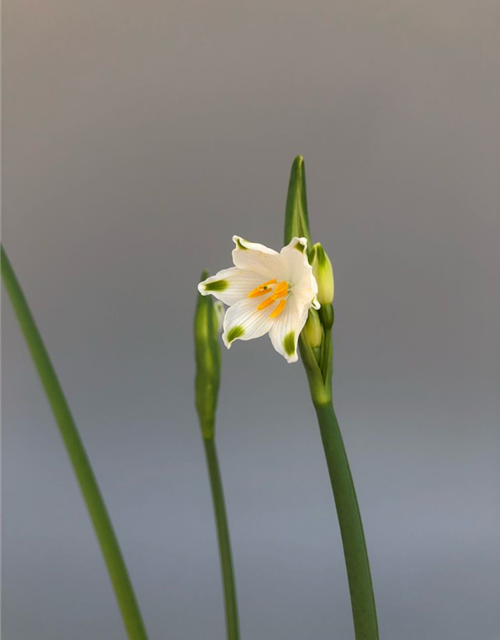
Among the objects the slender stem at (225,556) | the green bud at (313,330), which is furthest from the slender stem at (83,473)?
the green bud at (313,330)

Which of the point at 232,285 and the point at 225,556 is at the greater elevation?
the point at 232,285

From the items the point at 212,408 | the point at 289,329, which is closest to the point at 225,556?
the point at 212,408

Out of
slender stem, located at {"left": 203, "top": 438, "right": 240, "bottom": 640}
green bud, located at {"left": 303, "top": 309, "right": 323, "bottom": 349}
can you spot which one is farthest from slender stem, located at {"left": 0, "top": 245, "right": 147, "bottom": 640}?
green bud, located at {"left": 303, "top": 309, "right": 323, "bottom": 349}

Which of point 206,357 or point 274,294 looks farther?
point 206,357

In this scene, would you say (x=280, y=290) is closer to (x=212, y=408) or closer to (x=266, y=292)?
(x=266, y=292)

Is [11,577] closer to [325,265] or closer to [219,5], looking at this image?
[325,265]

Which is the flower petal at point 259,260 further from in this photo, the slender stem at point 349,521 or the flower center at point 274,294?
the slender stem at point 349,521

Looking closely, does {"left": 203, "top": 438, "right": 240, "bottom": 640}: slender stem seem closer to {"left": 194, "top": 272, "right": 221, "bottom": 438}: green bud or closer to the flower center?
{"left": 194, "top": 272, "right": 221, "bottom": 438}: green bud

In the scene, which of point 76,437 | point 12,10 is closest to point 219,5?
point 12,10
